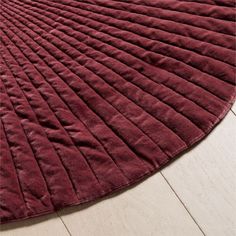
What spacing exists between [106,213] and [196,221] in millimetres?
176

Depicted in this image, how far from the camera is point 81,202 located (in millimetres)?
791

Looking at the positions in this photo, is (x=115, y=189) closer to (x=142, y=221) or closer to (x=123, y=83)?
(x=142, y=221)

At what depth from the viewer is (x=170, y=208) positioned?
0.77 metres

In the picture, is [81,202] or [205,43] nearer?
[81,202]

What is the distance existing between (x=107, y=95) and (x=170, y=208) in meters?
0.34

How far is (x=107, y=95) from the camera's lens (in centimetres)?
99

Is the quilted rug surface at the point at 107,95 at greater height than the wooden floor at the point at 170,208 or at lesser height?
greater

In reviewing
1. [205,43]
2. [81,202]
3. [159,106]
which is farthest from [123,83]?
[81,202]

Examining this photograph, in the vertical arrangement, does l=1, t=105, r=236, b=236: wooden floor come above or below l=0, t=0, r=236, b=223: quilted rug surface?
below

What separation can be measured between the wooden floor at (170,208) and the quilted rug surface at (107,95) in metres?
0.02

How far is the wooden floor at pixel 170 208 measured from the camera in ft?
2.43

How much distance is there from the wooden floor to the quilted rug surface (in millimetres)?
24

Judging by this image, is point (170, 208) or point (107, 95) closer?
point (170, 208)

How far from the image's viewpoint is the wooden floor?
0.74 meters
